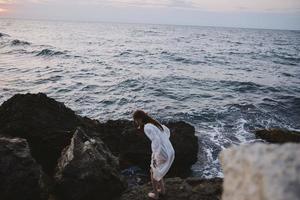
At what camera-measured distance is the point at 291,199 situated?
1798mm

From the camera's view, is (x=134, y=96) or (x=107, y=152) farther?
(x=134, y=96)

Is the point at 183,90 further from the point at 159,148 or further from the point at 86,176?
the point at 159,148

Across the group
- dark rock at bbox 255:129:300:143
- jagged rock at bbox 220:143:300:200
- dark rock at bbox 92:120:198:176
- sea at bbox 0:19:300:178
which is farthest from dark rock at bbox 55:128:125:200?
dark rock at bbox 255:129:300:143

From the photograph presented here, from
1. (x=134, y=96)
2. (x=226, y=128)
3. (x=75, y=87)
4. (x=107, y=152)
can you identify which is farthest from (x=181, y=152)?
(x=75, y=87)

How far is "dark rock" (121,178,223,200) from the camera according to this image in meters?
6.91

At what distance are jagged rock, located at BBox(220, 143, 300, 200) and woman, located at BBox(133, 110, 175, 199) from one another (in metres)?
3.88

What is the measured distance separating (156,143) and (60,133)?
→ 3587 millimetres

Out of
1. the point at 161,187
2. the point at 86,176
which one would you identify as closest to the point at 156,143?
the point at 161,187

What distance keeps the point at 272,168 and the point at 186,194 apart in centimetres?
530

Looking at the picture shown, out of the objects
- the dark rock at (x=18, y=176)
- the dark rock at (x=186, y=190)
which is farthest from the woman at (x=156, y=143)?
the dark rock at (x=18, y=176)

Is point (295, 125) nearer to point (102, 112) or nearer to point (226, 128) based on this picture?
point (226, 128)

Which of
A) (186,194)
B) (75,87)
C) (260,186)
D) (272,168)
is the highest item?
(272,168)

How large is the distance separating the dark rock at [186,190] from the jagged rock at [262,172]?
4671mm

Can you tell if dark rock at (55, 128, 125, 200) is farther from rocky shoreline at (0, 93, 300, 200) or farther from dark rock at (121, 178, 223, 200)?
dark rock at (121, 178, 223, 200)
